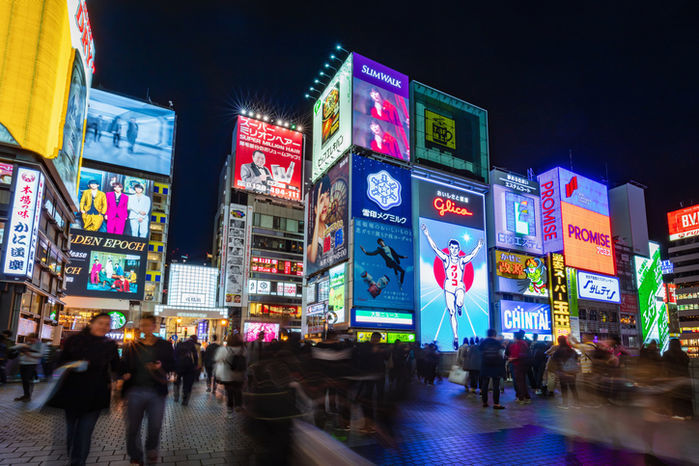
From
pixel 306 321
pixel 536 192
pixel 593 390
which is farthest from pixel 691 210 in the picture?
pixel 593 390

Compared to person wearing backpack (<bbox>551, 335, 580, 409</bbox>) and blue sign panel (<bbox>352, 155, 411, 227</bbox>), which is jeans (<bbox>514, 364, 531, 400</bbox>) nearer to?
person wearing backpack (<bbox>551, 335, 580, 409</bbox>)

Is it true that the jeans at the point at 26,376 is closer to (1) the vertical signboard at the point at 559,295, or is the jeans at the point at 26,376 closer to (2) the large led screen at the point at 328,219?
(2) the large led screen at the point at 328,219

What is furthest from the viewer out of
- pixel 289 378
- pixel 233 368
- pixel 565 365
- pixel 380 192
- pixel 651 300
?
pixel 651 300

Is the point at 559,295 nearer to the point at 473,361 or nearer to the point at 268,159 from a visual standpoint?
the point at 473,361

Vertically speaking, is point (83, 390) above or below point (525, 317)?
below

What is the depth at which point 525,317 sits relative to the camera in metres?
39.4

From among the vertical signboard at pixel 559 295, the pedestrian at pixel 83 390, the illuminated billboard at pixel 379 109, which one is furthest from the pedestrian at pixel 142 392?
the vertical signboard at pixel 559 295

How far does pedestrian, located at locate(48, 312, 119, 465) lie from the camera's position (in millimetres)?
4410

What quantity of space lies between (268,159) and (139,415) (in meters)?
49.5

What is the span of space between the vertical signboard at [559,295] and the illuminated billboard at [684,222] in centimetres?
5122

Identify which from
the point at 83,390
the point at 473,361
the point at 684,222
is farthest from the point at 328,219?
the point at 684,222

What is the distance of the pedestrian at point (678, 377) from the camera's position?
709 centimetres

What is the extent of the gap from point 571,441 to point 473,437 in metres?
1.43

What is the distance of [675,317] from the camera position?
313ft
